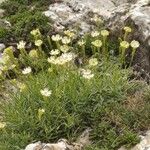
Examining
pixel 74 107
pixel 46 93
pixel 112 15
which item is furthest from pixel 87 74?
pixel 112 15

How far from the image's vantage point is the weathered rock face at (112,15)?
24.1ft

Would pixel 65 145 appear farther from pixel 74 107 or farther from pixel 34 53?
pixel 34 53

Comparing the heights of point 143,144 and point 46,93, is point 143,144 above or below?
below

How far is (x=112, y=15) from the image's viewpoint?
819 cm

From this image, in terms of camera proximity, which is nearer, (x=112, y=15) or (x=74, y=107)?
(x=74, y=107)

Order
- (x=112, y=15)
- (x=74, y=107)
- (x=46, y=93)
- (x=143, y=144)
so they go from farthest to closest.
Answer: (x=112, y=15) → (x=74, y=107) → (x=46, y=93) → (x=143, y=144)

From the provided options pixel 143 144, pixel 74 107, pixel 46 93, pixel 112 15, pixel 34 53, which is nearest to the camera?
pixel 143 144

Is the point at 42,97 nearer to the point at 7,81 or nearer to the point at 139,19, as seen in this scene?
the point at 7,81

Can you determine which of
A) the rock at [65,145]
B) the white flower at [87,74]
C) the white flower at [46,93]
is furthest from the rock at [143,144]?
the white flower at [46,93]

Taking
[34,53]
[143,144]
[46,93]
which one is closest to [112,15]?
[34,53]

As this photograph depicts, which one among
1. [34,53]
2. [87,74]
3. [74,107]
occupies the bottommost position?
[74,107]

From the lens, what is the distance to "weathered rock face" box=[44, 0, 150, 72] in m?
7.34

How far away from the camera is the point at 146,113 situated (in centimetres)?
611

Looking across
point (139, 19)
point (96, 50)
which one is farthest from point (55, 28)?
point (139, 19)
